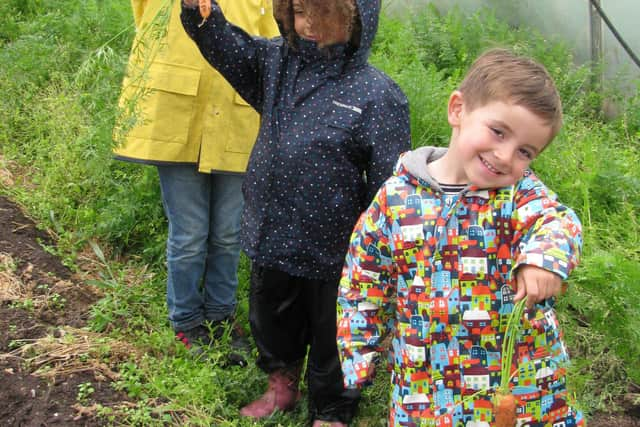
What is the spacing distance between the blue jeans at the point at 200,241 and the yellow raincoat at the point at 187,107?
120mm

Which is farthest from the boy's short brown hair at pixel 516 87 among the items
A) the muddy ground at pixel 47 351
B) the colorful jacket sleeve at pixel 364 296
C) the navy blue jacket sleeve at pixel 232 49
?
the muddy ground at pixel 47 351

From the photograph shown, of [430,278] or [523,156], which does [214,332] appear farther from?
[523,156]

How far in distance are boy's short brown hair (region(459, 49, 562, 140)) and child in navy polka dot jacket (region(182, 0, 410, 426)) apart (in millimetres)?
543

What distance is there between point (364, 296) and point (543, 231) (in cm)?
59

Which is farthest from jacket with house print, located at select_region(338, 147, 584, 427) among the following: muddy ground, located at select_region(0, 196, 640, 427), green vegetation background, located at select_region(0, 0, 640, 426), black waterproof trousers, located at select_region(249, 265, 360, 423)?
muddy ground, located at select_region(0, 196, 640, 427)

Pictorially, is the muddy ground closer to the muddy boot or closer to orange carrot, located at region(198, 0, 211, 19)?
the muddy boot

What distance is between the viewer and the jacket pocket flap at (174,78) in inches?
112

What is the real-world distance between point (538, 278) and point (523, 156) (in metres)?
0.38

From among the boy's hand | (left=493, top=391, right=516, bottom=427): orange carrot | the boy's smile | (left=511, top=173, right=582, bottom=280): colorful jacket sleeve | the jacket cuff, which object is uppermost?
the boy's smile

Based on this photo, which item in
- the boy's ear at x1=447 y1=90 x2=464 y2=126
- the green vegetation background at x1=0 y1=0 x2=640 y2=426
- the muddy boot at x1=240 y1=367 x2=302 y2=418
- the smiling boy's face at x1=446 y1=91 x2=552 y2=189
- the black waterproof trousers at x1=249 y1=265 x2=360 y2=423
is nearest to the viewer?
the smiling boy's face at x1=446 y1=91 x2=552 y2=189

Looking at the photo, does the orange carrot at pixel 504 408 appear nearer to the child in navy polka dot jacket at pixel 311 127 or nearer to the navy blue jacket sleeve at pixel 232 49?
the child in navy polka dot jacket at pixel 311 127

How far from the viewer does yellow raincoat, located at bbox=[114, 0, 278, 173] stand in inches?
112

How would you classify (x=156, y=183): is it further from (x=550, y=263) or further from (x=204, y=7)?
(x=550, y=263)

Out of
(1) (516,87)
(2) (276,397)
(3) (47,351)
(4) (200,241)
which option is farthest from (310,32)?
(3) (47,351)
